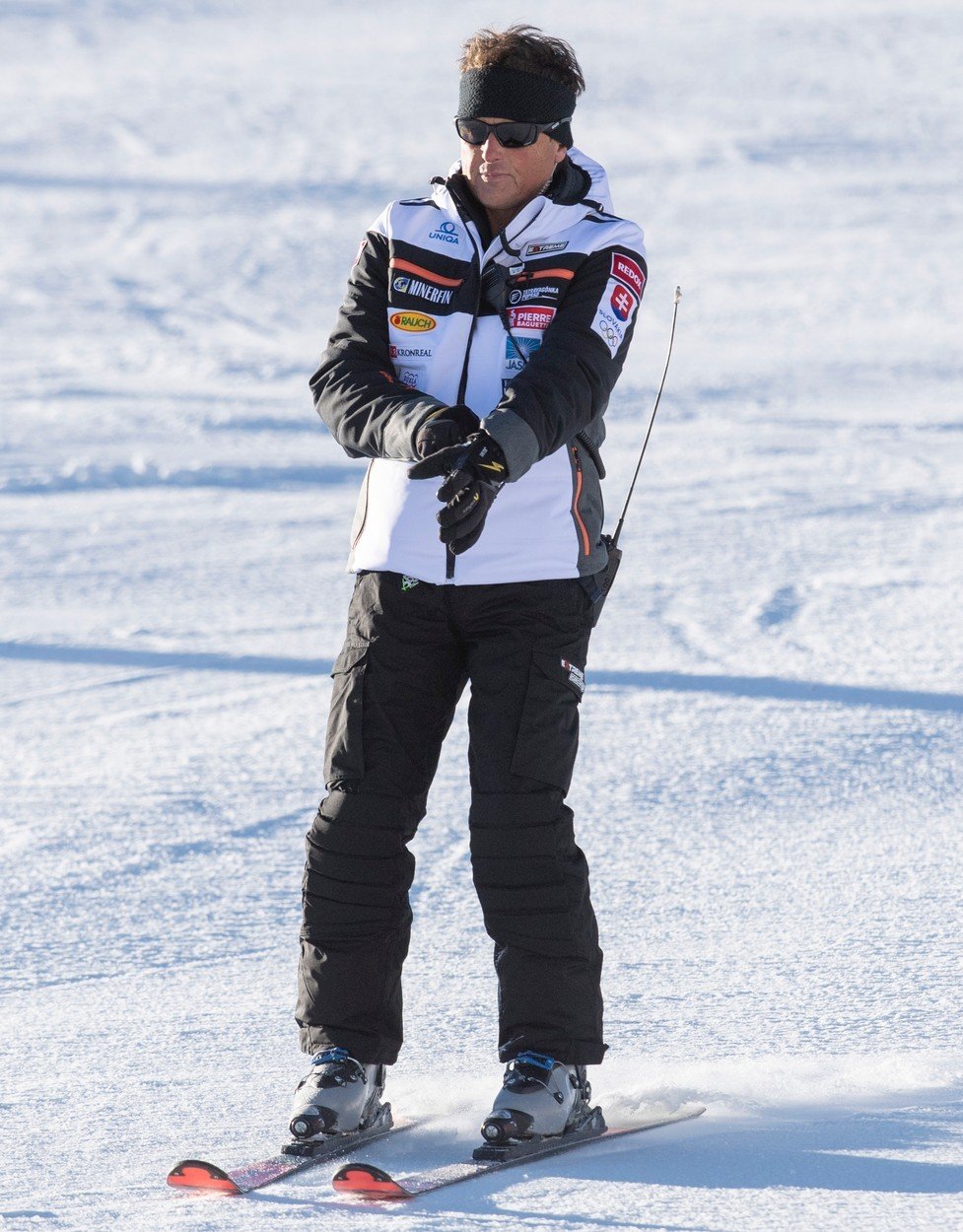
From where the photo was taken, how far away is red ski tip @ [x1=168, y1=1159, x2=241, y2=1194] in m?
2.25

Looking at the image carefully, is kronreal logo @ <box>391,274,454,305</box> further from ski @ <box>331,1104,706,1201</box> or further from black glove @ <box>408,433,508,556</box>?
ski @ <box>331,1104,706,1201</box>

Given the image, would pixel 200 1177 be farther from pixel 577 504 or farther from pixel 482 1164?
pixel 577 504

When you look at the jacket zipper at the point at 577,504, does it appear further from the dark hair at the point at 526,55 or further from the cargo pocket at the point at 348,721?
the dark hair at the point at 526,55

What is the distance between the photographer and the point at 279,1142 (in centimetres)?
250

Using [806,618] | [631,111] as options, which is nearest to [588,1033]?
[806,618]

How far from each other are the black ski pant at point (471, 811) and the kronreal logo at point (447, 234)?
0.51 m

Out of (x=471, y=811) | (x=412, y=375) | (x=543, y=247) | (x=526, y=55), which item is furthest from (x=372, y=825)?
(x=526, y=55)

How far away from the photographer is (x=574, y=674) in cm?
255

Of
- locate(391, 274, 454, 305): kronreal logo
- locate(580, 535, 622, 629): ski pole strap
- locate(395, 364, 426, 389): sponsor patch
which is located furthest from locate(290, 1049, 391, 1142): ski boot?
locate(391, 274, 454, 305): kronreal logo

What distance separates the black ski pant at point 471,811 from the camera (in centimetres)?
251

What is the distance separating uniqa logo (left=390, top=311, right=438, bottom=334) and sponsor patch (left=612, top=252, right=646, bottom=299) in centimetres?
28

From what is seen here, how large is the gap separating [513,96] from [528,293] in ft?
0.96

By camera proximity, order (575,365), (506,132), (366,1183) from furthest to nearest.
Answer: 1. (506,132)
2. (575,365)
3. (366,1183)

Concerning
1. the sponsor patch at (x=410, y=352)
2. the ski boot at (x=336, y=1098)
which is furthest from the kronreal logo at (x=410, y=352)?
the ski boot at (x=336, y=1098)
